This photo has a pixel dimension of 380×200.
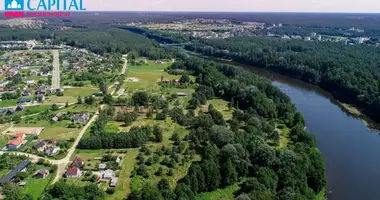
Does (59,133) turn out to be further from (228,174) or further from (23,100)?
(228,174)

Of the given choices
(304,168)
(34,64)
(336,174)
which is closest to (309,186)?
(304,168)

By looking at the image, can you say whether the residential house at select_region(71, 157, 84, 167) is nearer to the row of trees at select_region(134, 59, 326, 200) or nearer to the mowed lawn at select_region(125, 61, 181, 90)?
the row of trees at select_region(134, 59, 326, 200)

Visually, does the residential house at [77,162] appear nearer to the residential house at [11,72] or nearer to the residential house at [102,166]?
the residential house at [102,166]

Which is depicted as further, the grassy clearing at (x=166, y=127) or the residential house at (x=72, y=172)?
the grassy clearing at (x=166, y=127)

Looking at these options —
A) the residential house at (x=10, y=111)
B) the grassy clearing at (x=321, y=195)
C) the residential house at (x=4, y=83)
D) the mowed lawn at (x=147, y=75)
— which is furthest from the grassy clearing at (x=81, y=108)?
the grassy clearing at (x=321, y=195)

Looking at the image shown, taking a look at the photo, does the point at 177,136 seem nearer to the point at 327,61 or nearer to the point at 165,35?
the point at 327,61

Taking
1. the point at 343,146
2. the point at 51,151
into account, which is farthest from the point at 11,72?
the point at 343,146

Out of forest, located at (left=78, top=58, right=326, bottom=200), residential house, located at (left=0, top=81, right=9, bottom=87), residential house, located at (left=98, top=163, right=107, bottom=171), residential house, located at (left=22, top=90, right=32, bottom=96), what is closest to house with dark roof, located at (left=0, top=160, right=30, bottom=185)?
forest, located at (left=78, top=58, right=326, bottom=200)
